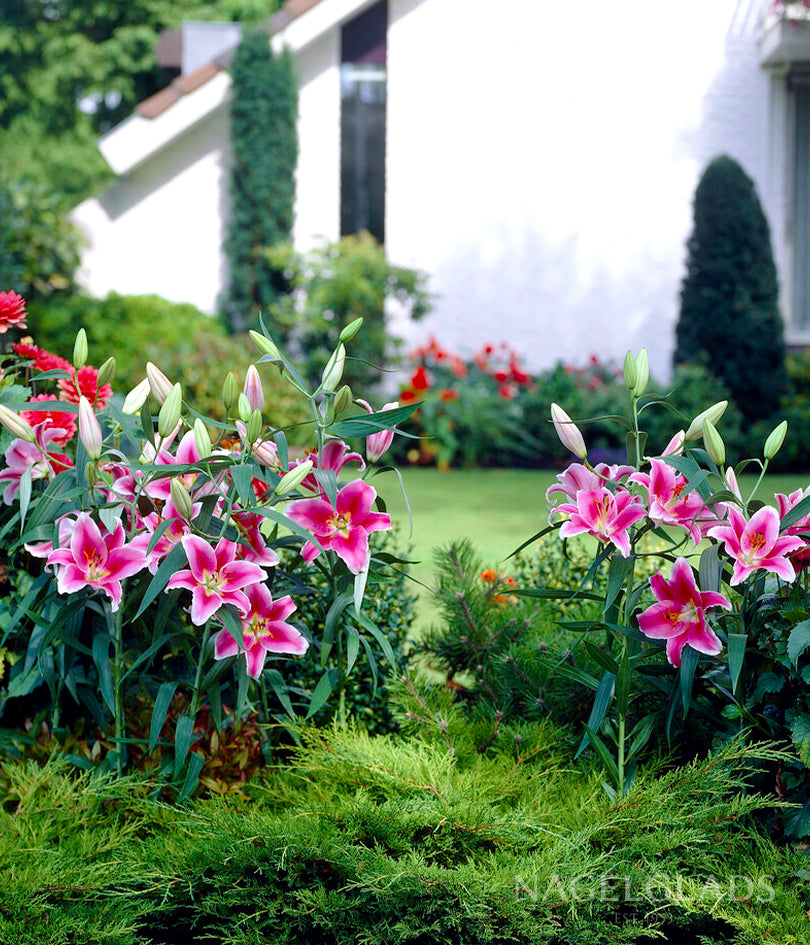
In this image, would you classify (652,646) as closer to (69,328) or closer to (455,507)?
(455,507)

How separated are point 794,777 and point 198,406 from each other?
6259 mm

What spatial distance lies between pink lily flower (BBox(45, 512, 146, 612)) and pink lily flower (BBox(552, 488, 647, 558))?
684 millimetres

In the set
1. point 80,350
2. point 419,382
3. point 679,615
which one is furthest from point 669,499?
point 419,382

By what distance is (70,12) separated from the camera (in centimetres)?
1720

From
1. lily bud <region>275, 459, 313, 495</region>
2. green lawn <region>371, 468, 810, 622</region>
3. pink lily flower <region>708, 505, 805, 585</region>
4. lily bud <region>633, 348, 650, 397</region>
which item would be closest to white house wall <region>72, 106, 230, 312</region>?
green lawn <region>371, 468, 810, 622</region>

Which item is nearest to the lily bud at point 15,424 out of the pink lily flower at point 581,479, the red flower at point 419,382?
the pink lily flower at point 581,479

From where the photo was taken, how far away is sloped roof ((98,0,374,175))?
9398 mm

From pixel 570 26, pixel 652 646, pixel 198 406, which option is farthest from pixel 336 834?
pixel 570 26

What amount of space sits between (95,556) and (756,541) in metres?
1.05

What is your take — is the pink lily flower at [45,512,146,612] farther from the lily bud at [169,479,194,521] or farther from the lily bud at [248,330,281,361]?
the lily bud at [248,330,281,361]

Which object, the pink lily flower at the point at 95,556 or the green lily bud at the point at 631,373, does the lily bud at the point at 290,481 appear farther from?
the green lily bud at the point at 631,373

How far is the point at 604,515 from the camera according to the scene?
1543 mm

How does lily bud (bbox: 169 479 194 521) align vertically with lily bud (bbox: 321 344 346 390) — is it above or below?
below

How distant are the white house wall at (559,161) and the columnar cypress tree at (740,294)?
946 millimetres
